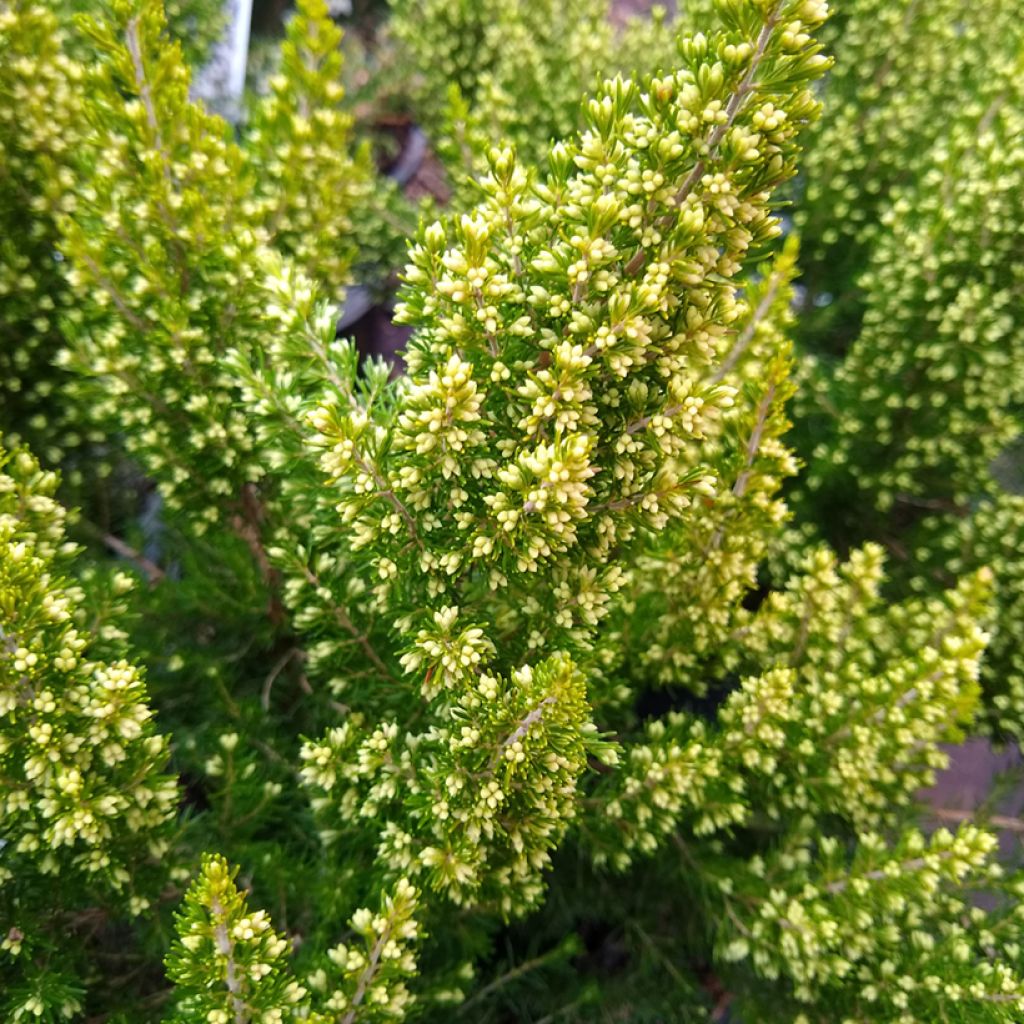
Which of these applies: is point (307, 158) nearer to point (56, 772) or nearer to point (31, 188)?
point (31, 188)

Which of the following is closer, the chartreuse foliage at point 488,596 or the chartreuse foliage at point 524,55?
the chartreuse foliage at point 488,596

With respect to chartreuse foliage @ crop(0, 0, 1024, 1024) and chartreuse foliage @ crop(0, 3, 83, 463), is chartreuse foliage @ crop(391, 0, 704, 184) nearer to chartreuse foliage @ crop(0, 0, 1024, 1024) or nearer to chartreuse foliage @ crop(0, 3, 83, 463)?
chartreuse foliage @ crop(0, 0, 1024, 1024)

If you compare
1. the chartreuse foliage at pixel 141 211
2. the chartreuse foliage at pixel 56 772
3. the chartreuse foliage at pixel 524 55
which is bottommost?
the chartreuse foliage at pixel 56 772

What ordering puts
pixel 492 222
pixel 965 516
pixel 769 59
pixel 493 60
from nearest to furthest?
pixel 769 59
pixel 492 222
pixel 965 516
pixel 493 60

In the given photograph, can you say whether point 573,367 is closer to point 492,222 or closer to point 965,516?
point 492,222

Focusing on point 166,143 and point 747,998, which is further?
point 747,998

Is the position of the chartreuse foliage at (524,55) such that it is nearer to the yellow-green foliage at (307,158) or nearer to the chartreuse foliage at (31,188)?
the yellow-green foliage at (307,158)

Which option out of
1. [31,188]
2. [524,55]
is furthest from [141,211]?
[524,55]

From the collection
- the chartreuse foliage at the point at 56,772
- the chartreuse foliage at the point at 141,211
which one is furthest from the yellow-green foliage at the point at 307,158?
the chartreuse foliage at the point at 56,772

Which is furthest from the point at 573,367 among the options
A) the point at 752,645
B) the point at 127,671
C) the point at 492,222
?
the point at 752,645
